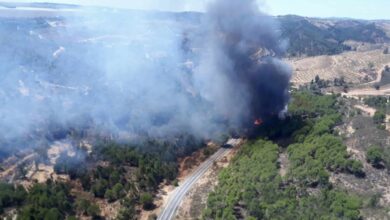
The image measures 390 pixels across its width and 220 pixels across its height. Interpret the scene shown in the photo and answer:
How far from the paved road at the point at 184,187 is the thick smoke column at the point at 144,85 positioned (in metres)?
9.99

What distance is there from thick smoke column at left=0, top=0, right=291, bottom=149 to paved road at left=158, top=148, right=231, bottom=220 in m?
9.99

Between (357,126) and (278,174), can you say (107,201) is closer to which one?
(278,174)

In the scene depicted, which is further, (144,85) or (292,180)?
(144,85)

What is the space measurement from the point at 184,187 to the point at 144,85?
54.5m

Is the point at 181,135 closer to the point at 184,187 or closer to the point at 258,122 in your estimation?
the point at 258,122

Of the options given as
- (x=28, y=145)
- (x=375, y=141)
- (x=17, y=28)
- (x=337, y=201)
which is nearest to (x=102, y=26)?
(x=17, y=28)

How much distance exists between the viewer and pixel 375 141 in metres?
93.4

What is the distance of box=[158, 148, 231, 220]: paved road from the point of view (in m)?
77.2

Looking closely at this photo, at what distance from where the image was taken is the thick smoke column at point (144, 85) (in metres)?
110

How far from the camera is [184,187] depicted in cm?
8806

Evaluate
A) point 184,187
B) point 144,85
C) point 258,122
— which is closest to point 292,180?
point 184,187

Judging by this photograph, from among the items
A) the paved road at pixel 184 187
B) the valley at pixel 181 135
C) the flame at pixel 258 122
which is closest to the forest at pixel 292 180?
the valley at pixel 181 135

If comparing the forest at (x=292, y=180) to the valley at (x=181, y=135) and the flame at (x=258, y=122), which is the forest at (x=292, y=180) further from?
the flame at (x=258, y=122)

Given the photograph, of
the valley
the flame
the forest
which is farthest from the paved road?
the flame
